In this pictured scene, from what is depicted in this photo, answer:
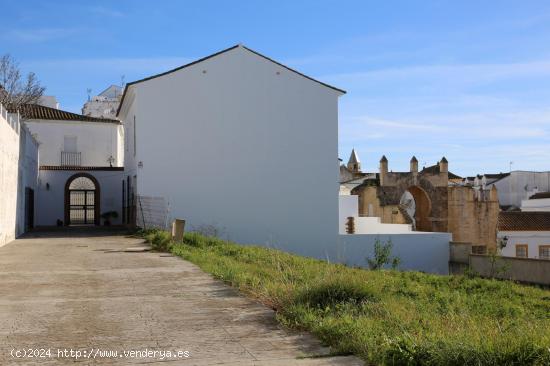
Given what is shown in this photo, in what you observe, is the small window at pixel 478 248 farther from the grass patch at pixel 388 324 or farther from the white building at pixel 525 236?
the grass patch at pixel 388 324

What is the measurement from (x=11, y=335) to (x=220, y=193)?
2220 cm

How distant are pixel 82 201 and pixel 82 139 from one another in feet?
20.4

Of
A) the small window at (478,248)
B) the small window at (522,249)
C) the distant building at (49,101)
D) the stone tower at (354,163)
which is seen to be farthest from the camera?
the stone tower at (354,163)

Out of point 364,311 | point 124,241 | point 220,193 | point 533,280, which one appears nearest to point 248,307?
point 364,311

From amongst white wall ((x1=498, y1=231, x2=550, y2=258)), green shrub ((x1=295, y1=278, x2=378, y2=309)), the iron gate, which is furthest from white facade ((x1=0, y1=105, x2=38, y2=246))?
white wall ((x1=498, y1=231, x2=550, y2=258))

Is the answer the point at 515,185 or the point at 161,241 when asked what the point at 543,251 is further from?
the point at 161,241

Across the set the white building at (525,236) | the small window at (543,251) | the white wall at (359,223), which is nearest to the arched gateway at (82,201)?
the white wall at (359,223)

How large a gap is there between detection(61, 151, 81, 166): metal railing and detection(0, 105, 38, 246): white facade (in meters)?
10.1

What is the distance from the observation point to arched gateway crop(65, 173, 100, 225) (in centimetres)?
3309

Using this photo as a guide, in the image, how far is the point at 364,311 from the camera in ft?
23.7

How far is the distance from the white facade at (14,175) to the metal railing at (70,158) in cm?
1007

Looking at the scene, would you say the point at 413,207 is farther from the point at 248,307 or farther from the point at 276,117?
the point at 248,307

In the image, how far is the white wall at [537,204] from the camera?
5228cm

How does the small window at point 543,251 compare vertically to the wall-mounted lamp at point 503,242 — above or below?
below
